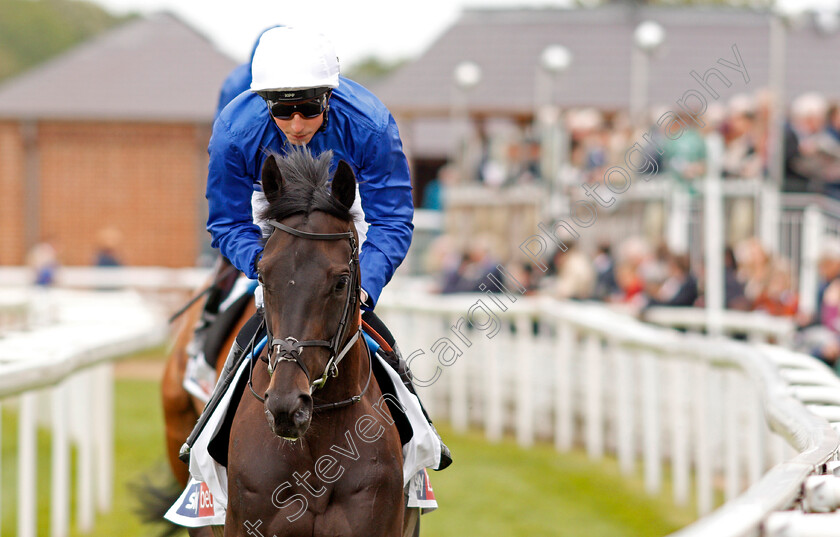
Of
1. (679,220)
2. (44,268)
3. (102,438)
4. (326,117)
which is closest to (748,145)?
(679,220)

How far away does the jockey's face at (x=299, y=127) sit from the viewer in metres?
3.55

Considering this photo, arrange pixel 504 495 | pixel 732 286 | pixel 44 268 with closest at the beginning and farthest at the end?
1. pixel 504 495
2. pixel 732 286
3. pixel 44 268

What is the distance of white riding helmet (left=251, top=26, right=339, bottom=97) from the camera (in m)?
3.45

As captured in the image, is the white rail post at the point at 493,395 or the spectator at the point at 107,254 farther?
the spectator at the point at 107,254

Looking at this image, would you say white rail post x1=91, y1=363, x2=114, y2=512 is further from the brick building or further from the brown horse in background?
the brick building

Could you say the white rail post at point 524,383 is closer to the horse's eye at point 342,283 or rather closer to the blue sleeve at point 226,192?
the blue sleeve at point 226,192

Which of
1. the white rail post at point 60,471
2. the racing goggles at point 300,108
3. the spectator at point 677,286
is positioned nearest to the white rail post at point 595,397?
the spectator at point 677,286

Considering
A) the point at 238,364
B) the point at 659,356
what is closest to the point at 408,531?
the point at 238,364

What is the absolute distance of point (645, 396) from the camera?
774 centimetres

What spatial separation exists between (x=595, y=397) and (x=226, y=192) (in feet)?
18.3

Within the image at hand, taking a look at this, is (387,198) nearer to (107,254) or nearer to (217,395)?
(217,395)

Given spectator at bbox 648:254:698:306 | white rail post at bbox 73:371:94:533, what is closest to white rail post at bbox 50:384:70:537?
white rail post at bbox 73:371:94:533

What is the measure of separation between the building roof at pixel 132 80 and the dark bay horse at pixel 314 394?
21.0 meters

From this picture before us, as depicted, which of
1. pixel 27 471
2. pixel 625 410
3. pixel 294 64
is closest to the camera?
pixel 294 64
